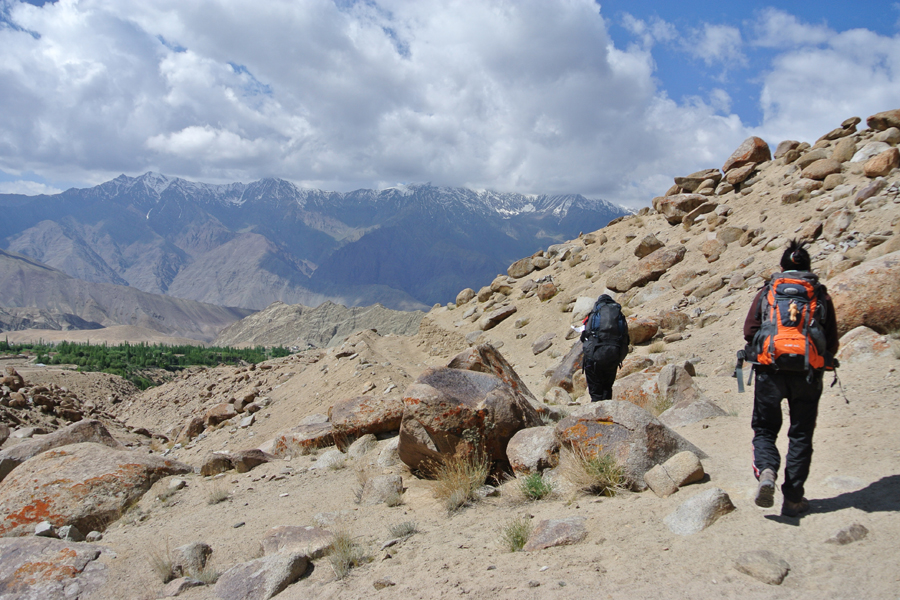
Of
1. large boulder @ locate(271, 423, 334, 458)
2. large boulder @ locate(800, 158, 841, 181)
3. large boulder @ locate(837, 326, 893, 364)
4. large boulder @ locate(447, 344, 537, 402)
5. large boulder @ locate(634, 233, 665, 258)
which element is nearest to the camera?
large boulder @ locate(837, 326, 893, 364)

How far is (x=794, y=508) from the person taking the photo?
445cm

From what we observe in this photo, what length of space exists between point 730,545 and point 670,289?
16821mm

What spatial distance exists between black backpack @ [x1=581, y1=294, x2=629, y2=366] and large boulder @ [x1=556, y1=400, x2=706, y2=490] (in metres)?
1.90

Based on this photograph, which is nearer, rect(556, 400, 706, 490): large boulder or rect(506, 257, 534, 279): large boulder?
rect(556, 400, 706, 490): large boulder

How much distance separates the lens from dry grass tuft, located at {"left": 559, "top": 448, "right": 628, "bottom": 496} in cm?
566

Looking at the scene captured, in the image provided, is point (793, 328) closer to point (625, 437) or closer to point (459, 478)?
point (625, 437)

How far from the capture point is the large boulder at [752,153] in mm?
26422

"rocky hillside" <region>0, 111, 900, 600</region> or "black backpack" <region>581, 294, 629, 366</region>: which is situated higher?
"black backpack" <region>581, 294, 629, 366</region>

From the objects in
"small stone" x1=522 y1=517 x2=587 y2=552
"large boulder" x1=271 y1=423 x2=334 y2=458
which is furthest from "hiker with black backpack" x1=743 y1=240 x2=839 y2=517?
"large boulder" x1=271 y1=423 x2=334 y2=458

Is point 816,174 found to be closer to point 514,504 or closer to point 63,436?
point 514,504

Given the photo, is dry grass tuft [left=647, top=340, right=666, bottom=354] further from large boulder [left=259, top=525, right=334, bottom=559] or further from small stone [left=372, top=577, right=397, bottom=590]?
small stone [left=372, top=577, right=397, bottom=590]

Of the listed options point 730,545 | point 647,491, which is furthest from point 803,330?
point 647,491

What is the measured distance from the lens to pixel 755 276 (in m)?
16.5

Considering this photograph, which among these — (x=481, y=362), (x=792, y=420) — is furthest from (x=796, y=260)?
(x=481, y=362)
